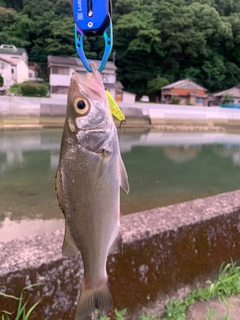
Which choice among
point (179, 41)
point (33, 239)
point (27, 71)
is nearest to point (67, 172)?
point (33, 239)

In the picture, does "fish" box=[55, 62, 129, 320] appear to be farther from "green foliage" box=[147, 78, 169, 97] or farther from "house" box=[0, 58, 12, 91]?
"green foliage" box=[147, 78, 169, 97]

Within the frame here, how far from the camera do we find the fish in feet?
3.25

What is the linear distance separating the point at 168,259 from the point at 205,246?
0.35 meters

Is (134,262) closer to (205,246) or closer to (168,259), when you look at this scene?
(168,259)

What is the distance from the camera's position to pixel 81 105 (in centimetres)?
98

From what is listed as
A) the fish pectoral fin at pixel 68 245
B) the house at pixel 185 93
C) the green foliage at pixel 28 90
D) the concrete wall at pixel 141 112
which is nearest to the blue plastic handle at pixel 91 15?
the fish pectoral fin at pixel 68 245

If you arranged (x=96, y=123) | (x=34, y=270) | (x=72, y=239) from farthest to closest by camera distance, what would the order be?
(x=34, y=270) < (x=72, y=239) < (x=96, y=123)

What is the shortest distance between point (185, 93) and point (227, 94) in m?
5.07

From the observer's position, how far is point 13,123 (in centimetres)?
1903

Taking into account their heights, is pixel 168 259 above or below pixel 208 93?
below

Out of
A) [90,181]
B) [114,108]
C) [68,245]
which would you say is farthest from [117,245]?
[114,108]

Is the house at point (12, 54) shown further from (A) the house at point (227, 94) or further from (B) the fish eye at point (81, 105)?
(B) the fish eye at point (81, 105)

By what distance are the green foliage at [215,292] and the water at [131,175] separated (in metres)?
3.59

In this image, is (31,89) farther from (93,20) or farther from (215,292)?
(93,20)
